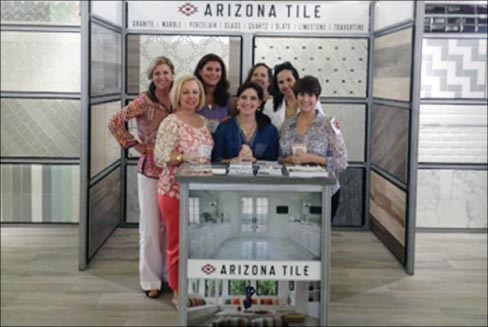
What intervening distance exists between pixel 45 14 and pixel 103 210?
4.69 ft

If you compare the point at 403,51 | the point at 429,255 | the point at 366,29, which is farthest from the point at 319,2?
the point at 429,255

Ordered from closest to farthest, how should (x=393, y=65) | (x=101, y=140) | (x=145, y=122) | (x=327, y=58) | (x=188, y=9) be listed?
(x=145, y=122)
(x=101, y=140)
(x=393, y=65)
(x=188, y=9)
(x=327, y=58)

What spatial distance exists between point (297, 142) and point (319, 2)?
2.00 meters

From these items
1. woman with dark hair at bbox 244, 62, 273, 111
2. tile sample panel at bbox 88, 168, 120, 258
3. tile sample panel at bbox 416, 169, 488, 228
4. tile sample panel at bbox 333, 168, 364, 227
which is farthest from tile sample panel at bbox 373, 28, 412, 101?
tile sample panel at bbox 88, 168, 120, 258

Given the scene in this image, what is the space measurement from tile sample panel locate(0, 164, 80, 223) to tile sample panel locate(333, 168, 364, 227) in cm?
183

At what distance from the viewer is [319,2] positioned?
504cm

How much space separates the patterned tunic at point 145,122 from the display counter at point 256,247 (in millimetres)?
921

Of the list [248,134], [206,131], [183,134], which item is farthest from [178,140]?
[248,134]

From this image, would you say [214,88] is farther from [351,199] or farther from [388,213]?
[351,199]

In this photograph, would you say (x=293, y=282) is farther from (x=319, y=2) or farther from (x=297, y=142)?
(x=319, y=2)

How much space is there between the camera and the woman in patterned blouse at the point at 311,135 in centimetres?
330

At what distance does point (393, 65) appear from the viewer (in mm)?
4547

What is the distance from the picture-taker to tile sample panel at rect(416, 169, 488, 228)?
17.4 feet

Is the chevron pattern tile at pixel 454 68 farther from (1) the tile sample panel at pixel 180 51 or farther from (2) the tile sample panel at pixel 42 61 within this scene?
(2) the tile sample panel at pixel 42 61
